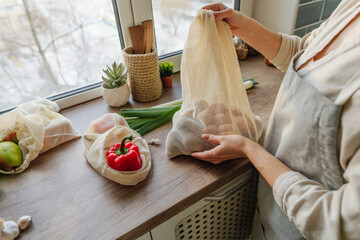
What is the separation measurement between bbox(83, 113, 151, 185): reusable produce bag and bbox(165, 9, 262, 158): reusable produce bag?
93 millimetres

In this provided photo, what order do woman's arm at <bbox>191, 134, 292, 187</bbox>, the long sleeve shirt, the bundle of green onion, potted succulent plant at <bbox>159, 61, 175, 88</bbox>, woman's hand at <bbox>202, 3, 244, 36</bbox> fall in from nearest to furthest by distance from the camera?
the long sleeve shirt < woman's arm at <bbox>191, 134, 292, 187</bbox> < woman's hand at <bbox>202, 3, 244, 36</bbox> < the bundle of green onion < potted succulent plant at <bbox>159, 61, 175, 88</bbox>

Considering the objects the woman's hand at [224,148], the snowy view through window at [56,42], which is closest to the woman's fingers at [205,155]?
the woman's hand at [224,148]

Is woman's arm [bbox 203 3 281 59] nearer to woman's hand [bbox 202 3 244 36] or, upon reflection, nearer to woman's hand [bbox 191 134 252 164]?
woman's hand [bbox 202 3 244 36]

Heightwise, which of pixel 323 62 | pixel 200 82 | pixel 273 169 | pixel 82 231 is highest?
pixel 323 62

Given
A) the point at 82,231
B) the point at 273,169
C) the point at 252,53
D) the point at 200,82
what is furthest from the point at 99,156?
the point at 252,53

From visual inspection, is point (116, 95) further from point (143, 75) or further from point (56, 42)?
point (56, 42)

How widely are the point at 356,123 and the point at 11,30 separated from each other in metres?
1.01

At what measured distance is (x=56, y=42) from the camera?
0.94m

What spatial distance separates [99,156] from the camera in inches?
27.5

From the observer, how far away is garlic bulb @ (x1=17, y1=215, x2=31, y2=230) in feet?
1.88

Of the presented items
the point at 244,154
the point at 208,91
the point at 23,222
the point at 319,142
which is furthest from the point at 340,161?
the point at 23,222

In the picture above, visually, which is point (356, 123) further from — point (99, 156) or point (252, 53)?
point (252, 53)

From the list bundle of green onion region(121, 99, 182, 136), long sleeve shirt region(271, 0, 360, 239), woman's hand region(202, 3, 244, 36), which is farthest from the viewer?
bundle of green onion region(121, 99, 182, 136)

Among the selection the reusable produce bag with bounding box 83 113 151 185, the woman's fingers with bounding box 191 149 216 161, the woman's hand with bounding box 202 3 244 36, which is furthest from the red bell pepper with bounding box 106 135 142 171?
the woman's hand with bounding box 202 3 244 36
